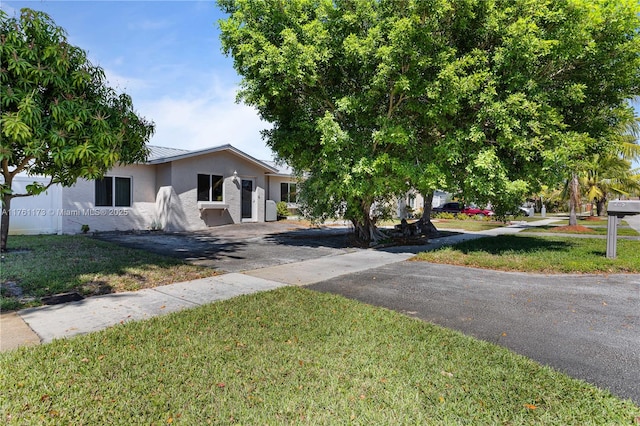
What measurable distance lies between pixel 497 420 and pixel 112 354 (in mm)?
3507

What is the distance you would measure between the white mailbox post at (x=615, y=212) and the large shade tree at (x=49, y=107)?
37.2 feet

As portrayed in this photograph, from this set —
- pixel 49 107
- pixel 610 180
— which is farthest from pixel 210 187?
pixel 610 180

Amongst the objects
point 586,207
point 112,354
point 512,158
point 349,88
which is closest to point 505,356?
point 112,354

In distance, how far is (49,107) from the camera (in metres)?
5.39

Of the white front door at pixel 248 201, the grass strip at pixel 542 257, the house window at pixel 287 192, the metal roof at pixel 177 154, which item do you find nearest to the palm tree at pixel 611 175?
the grass strip at pixel 542 257

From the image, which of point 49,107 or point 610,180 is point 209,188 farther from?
point 610,180

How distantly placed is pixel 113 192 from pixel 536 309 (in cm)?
1541

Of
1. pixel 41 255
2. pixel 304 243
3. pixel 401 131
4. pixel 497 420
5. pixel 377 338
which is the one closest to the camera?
pixel 497 420

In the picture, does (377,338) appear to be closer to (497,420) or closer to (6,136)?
(497,420)

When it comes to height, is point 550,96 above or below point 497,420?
above

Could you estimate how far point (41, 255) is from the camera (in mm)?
8578

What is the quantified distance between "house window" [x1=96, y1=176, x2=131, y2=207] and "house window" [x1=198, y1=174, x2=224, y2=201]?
9.88 feet

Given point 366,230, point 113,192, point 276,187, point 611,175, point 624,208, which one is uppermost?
point 611,175

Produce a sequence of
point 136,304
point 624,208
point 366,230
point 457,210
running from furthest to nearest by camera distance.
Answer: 1. point 457,210
2. point 366,230
3. point 624,208
4. point 136,304
